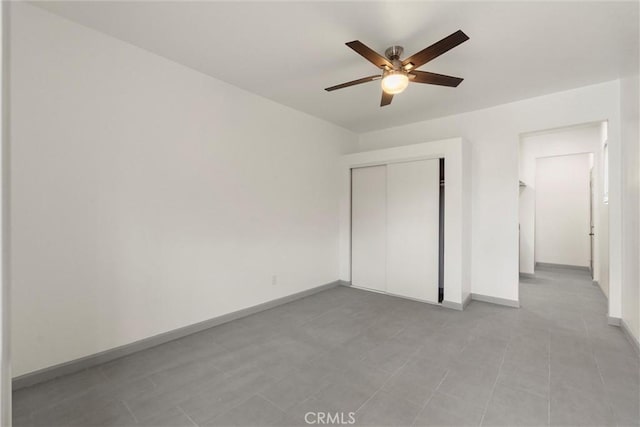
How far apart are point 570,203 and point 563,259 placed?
1267mm

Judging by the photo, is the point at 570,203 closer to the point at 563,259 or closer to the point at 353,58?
the point at 563,259

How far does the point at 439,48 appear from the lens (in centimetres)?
205

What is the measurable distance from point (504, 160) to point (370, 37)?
2739 mm

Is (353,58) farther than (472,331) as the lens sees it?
No

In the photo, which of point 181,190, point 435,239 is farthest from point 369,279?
point 181,190

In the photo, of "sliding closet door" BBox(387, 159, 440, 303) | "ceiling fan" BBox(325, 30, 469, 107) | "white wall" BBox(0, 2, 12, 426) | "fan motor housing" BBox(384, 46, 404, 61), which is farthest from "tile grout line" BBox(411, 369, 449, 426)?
"fan motor housing" BBox(384, 46, 404, 61)

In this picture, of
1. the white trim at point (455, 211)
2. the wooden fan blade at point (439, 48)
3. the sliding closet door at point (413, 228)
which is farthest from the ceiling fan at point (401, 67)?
the sliding closet door at point (413, 228)

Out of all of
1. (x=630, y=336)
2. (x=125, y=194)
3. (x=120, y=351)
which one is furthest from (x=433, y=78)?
(x=120, y=351)

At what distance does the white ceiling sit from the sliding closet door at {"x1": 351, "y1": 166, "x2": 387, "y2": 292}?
1.60 meters

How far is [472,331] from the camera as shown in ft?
10.0

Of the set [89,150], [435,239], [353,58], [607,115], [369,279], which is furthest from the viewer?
[369,279]

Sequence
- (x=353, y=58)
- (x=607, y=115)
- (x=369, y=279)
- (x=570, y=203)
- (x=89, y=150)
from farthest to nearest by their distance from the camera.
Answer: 1. (x=570, y=203)
2. (x=369, y=279)
3. (x=607, y=115)
4. (x=353, y=58)
5. (x=89, y=150)

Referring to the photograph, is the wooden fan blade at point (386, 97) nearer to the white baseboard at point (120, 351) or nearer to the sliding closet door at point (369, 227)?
the sliding closet door at point (369, 227)

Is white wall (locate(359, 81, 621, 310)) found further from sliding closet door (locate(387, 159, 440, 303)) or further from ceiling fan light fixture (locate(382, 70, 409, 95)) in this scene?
ceiling fan light fixture (locate(382, 70, 409, 95))
